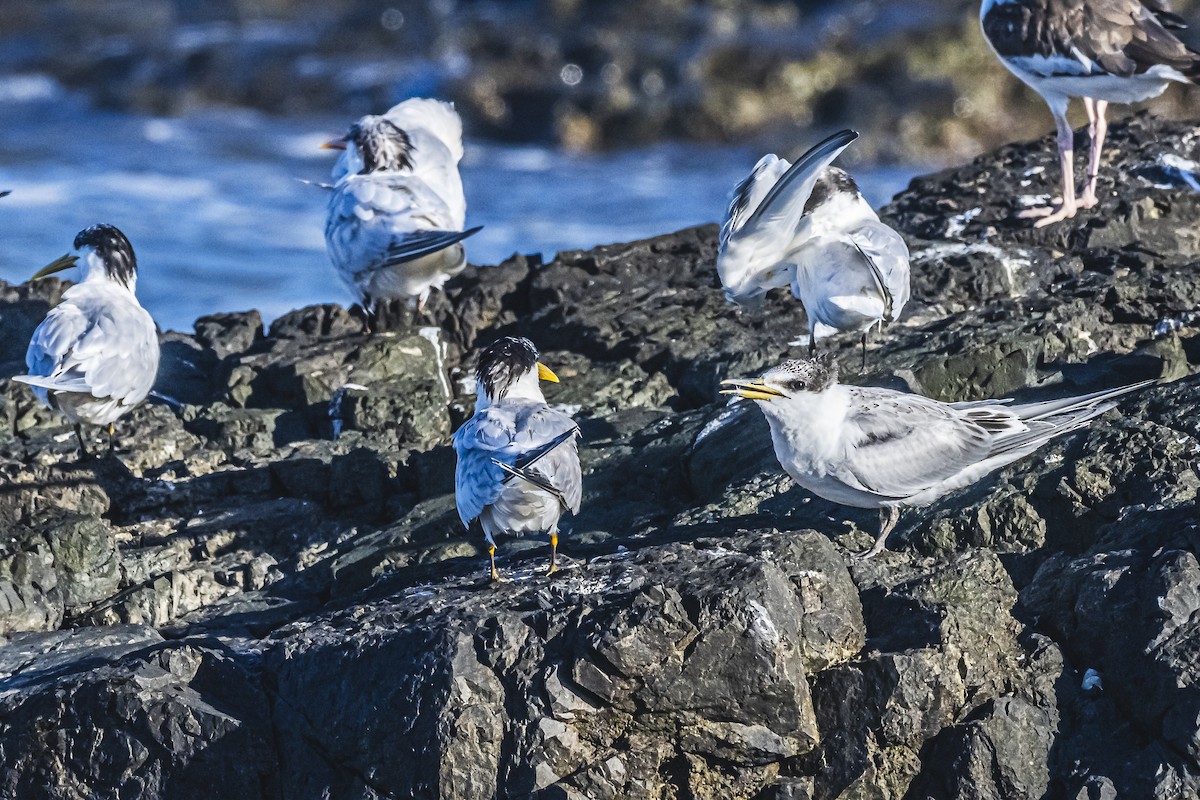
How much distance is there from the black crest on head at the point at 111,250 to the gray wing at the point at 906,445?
12.7ft

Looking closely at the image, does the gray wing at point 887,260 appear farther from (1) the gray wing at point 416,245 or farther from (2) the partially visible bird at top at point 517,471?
(1) the gray wing at point 416,245

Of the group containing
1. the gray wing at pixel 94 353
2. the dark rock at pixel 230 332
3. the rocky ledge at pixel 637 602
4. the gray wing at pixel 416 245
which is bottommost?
the rocky ledge at pixel 637 602

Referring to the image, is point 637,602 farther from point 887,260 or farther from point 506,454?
point 887,260

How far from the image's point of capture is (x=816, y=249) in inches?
242

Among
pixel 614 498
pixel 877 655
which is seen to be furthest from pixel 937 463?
pixel 614 498

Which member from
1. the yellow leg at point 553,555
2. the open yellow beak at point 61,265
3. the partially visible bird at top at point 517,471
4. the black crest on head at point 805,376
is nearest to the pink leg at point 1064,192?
the black crest on head at point 805,376

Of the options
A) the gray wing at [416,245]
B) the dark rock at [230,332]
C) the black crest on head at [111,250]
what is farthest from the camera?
the dark rock at [230,332]

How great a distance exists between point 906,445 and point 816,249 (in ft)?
5.17

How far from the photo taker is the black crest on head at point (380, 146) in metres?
8.22

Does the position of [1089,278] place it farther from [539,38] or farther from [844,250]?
[539,38]

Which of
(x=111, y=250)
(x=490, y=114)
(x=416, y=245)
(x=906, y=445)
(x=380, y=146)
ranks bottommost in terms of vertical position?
(x=906, y=445)

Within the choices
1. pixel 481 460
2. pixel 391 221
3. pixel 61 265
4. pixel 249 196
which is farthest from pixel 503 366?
pixel 249 196

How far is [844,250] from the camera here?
6.07 metres

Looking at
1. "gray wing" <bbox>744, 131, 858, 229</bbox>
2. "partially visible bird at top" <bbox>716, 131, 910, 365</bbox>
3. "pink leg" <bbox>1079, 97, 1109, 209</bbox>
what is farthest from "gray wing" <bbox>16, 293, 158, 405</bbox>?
"pink leg" <bbox>1079, 97, 1109, 209</bbox>
